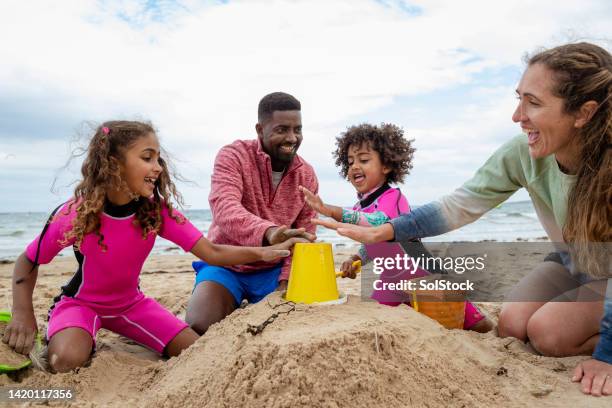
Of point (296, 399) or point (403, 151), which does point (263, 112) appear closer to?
point (403, 151)

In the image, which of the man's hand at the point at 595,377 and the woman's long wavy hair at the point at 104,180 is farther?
the woman's long wavy hair at the point at 104,180

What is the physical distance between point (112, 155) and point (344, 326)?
175 cm

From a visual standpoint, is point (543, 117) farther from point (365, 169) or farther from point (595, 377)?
point (365, 169)

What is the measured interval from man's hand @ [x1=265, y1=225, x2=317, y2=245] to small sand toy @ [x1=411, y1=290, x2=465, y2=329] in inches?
29.3

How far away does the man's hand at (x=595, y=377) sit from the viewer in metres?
2.12

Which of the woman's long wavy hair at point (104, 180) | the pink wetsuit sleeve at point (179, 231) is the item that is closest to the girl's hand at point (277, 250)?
the pink wetsuit sleeve at point (179, 231)

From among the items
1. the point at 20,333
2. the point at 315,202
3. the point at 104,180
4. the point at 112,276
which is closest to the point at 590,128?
the point at 315,202

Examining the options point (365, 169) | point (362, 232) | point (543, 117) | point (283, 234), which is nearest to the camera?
point (543, 117)

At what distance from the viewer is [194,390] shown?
200cm

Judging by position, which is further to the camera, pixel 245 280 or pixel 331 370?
pixel 245 280

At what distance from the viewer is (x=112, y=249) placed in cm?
293

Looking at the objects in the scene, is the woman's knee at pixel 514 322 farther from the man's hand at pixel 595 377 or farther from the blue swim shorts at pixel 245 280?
the blue swim shorts at pixel 245 280

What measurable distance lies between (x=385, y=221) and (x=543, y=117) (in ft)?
4.74

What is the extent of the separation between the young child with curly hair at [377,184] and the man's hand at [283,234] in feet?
0.82
